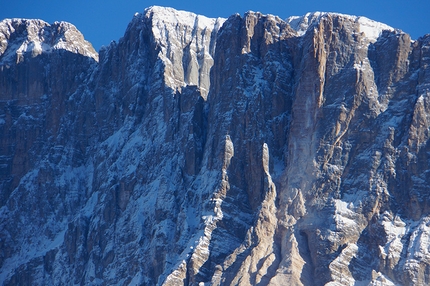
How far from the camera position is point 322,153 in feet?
531

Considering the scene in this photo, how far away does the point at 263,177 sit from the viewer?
163875mm

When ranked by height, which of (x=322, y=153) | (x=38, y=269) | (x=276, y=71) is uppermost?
→ (x=276, y=71)

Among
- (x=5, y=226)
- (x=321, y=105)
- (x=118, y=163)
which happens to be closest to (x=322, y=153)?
(x=321, y=105)

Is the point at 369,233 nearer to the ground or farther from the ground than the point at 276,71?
nearer to the ground

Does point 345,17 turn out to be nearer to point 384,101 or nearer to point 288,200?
point 384,101

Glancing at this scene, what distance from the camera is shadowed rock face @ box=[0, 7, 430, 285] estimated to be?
155125 mm

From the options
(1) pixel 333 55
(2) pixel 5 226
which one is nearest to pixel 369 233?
(1) pixel 333 55

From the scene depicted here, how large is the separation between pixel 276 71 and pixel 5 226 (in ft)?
150

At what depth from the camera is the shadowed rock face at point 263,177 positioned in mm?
155125

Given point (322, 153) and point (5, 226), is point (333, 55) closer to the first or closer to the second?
point (322, 153)

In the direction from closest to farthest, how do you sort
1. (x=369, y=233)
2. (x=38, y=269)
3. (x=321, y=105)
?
(x=369, y=233), (x=321, y=105), (x=38, y=269)

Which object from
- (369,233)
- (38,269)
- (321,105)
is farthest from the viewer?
(38,269)

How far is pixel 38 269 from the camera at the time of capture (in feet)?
610

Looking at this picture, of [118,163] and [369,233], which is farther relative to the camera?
[118,163]
